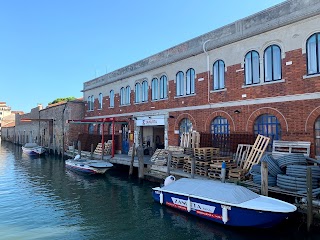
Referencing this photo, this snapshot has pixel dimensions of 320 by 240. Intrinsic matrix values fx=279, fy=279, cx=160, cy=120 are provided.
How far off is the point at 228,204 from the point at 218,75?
9.27 meters

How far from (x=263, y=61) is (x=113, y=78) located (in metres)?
16.5

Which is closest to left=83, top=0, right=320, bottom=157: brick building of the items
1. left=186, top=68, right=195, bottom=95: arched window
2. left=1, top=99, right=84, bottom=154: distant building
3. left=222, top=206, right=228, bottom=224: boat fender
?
left=186, top=68, right=195, bottom=95: arched window

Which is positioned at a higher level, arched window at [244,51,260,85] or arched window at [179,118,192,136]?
arched window at [244,51,260,85]

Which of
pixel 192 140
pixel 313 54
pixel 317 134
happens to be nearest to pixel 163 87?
pixel 192 140

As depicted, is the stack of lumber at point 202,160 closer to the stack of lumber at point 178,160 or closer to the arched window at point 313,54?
the stack of lumber at point 178,160

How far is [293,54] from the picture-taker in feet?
41.8

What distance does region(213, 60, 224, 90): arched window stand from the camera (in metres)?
16.3

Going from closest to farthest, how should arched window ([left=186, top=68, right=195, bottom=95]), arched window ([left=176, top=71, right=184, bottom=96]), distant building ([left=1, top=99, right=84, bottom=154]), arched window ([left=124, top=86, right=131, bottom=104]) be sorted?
arched window ([left=186, top=68, right=195, bottom=95]) < arched window ([left=176, top=71, right=184, bottom=96]) < arched window ([left=124, top=86, right=131, bottom=104]) < distant building ([left=1, top=99, right=84, bottom=154])

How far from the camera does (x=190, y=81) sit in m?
18.5

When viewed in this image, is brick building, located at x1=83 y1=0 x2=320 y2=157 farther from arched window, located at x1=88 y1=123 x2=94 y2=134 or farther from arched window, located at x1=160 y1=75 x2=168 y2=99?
arched window, located at x1=88 y1=123 x2=94 y2=134

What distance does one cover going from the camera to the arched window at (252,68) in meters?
14.4

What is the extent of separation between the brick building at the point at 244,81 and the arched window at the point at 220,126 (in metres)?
0.06

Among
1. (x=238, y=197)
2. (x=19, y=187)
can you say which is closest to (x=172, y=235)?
(x=238, y=197)

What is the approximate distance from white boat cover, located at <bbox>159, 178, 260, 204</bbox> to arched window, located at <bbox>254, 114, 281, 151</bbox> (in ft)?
14.9
